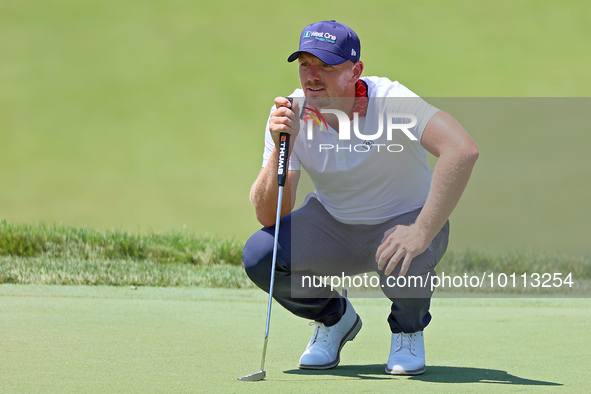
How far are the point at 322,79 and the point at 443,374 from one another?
3.14ft

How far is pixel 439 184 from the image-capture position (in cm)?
236

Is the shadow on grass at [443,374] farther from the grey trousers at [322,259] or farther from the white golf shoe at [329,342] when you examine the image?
the grey trousers at [322,259]

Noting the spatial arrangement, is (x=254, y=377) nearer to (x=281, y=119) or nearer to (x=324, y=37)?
(x=281, y=119)

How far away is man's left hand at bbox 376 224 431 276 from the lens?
2.37 m

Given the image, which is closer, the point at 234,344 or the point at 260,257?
the point at 260,257

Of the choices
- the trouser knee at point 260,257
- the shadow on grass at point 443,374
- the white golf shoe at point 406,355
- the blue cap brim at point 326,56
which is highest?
the blue cap brim at point 326,56

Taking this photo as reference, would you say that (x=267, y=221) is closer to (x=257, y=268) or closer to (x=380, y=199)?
(x=257, y=268)

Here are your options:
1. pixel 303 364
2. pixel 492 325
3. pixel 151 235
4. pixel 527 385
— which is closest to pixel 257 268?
pixel 303 364

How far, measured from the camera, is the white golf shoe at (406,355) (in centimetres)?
232

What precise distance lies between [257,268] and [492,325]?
133cm

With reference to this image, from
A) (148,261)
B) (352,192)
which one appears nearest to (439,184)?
(352,192)

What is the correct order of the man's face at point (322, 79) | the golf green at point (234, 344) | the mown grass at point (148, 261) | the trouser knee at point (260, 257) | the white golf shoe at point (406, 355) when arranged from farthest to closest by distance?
the mown grass at point (148, 261), the trouser knee at point (260, 257), the man's face at point (322, 79), the white golf shoe at point (406, 355), the golf green at point (234, 344)

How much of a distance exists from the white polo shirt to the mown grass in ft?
6.57

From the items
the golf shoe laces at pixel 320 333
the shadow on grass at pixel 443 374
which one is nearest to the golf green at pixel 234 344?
the shadow on grass at pixel 443 374
